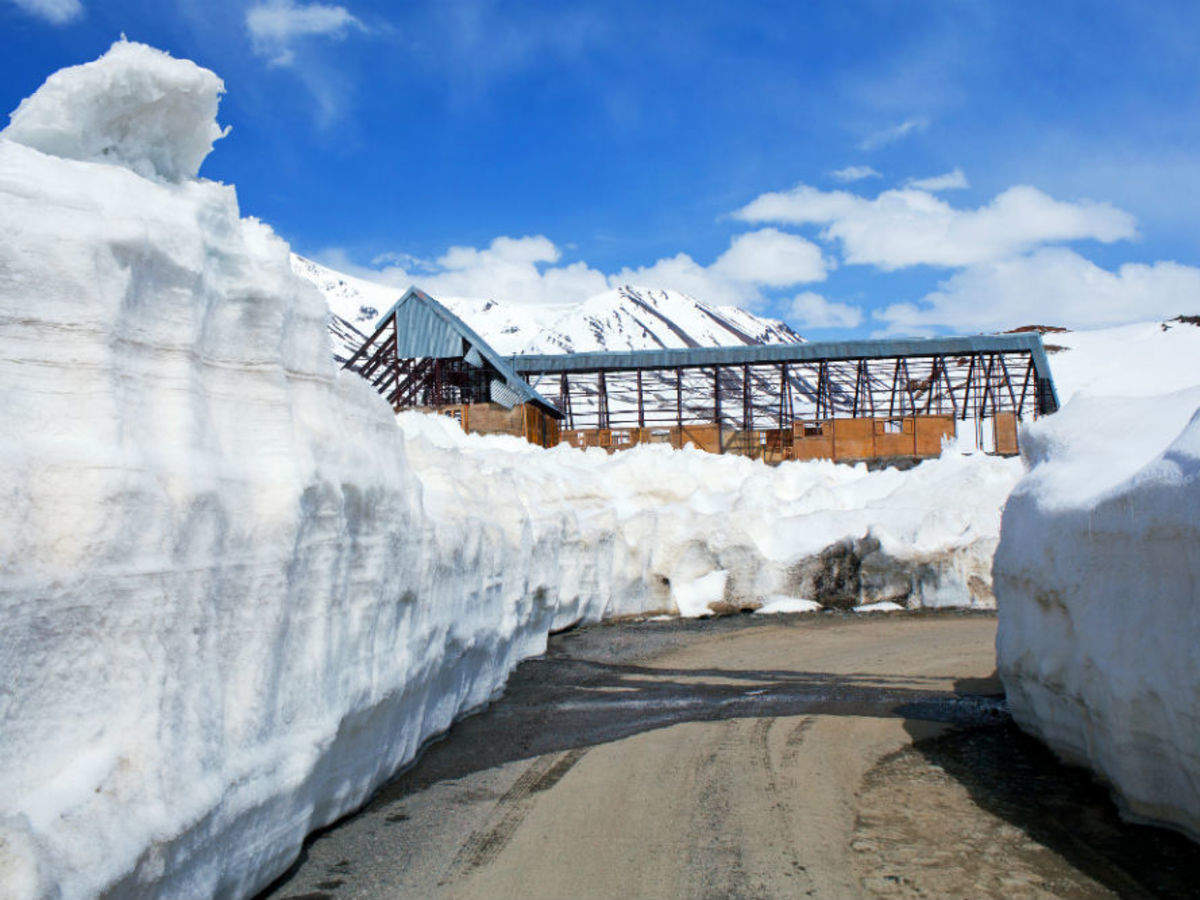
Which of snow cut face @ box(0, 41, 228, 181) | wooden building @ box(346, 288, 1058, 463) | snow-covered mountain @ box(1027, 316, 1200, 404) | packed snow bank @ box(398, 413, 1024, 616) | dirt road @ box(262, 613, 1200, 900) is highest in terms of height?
snow-covered mountain @ box(1027, 316, 1200, 404)

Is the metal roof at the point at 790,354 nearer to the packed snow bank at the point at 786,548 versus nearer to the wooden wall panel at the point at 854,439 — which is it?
the wooden wall panel at the point at 854,439

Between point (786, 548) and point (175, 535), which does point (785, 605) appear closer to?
point (786, 548)

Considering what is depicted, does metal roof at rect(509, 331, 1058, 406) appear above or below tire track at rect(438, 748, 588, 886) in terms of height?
above

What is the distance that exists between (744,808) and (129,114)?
453 centimetres

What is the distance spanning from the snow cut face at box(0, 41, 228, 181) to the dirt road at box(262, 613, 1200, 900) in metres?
3.30

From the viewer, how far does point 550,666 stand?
9.80 meters

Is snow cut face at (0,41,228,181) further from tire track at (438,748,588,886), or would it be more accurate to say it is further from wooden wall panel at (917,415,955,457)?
wooden wall panel at (917,415,955,457)

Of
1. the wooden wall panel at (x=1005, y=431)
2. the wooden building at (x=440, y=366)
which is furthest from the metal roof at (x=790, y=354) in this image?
the wooden building at (x=440, y=366)

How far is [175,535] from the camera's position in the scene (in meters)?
3.52

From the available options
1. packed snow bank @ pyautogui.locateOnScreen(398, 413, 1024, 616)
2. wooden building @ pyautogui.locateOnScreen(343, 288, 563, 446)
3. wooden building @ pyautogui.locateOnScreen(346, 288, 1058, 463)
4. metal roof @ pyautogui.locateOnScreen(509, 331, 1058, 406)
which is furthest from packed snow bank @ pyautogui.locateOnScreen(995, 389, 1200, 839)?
metal roof @ pyautogui.locateOnScreen(509, 331, 1058, 406)

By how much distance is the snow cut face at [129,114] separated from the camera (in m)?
3.97

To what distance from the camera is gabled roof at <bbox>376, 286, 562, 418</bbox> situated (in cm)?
2962

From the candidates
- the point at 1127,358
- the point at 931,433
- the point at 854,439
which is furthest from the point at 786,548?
the point at 1127,358

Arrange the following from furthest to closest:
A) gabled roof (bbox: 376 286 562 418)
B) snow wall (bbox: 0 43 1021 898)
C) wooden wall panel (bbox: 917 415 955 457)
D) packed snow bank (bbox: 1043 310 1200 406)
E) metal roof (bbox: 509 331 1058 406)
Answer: packed snow bank (bbox: 1043 310 1200 406), metal roof (bbox: 509 331 1058 406), wooden wall panel (bbox: 917 415 955 457), gabled roof (bbox: 376 286 562 418), snow wall (bbox: 0 43 1021 898)
